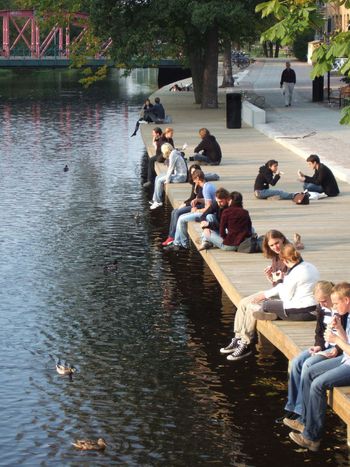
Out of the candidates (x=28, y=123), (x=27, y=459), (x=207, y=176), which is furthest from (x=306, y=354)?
(x=28, y=123)

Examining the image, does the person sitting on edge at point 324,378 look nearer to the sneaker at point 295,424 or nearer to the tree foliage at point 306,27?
the sneaker at point 295,424

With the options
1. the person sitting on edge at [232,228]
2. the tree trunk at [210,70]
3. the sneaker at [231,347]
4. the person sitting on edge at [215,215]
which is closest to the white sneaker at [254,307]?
the sneaker at [231,347]

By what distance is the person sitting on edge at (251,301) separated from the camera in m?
14.0

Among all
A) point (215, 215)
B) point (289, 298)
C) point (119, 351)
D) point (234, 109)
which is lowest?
point (119, 351)

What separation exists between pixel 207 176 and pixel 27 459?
47.8ft

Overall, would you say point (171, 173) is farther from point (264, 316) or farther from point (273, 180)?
point (264, 316)

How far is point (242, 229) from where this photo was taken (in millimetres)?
17969

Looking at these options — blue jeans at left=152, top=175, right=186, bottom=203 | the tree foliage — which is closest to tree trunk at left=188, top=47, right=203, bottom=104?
blue jeans at left=152, top=175, right=186, bottom=203

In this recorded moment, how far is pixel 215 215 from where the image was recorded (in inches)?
746

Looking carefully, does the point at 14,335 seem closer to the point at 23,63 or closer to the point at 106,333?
the point at 106,333

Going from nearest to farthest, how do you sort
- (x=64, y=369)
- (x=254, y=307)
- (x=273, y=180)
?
(x=254, y=307)
(x=64, y=369)
(x=273, y=180)

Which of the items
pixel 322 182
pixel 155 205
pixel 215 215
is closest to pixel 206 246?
pixel 215 215

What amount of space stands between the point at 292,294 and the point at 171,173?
41.2ft

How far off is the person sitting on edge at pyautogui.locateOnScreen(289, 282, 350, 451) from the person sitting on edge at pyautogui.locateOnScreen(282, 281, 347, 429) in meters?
0.08
